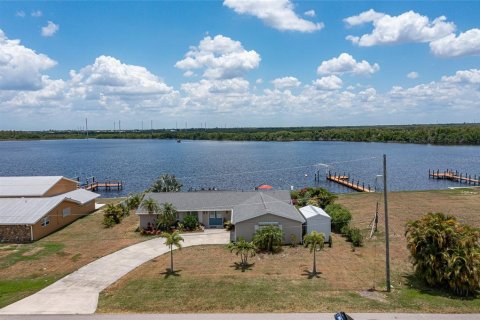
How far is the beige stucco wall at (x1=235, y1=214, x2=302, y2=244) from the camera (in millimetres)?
32844

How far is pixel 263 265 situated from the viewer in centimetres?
2759

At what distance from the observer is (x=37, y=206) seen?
3781cm

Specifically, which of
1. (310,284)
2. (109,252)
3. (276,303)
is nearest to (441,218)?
(310,284)

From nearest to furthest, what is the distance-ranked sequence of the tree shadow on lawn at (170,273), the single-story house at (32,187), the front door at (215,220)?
the tree shadow on lawn at (170,273), the front door at (215,220), the single-story house at (32,187)

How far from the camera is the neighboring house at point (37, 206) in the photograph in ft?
114

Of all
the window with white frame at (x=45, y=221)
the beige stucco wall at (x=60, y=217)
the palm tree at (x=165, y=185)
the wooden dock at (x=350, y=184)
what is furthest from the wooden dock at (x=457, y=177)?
the window with white frame at (x=45, y=221)

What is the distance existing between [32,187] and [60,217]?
5940 millimetres

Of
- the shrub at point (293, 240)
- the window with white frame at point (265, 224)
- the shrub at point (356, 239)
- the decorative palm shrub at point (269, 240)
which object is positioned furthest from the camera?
the window with white frame at point (265, 224)

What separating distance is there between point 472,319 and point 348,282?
7.16 meters

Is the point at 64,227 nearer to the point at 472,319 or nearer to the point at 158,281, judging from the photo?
the point at 158,281

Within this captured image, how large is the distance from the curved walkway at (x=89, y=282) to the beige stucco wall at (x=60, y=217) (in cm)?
1016

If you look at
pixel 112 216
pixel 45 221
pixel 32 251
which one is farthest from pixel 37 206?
pixel 32 251

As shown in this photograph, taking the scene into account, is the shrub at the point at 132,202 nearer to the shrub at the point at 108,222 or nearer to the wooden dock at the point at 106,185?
the shrub at the point at 108,222

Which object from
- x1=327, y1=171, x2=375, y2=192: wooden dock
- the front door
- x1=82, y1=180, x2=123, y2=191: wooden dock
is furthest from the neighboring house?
x1=327, y1=171, x2=375, y2=192: wooden dock
